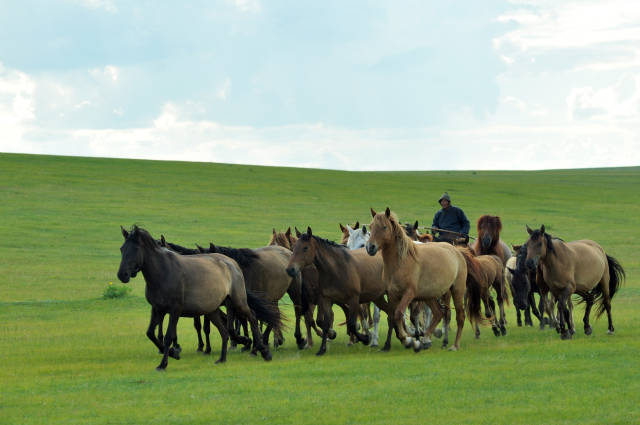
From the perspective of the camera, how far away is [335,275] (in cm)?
1334

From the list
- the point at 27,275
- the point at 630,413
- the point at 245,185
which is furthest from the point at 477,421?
the point at 245,185

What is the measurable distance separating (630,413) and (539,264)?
6375mm

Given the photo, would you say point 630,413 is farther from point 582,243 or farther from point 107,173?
point 107,173

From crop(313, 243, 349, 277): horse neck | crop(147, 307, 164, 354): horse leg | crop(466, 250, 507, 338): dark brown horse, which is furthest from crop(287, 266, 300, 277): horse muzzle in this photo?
crop(466, 250, 507, 338): dark brown horse

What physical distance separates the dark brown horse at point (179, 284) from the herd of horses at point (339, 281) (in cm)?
1

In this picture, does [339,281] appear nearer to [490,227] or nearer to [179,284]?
[179,284]

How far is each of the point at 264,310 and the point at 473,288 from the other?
3849 mm

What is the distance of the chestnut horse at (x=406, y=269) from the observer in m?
12.8

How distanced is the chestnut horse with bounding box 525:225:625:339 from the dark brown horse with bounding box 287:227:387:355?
8.50 ft

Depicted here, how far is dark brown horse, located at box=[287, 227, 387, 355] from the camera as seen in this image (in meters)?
13.1

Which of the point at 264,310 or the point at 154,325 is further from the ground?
the point at 264,310

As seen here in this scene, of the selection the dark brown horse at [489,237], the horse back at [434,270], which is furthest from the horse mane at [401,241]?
the dark brown horse at [489,237]

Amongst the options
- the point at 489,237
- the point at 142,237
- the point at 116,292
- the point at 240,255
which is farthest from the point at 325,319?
the point at 116,292

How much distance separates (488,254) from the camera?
56.4 ft
